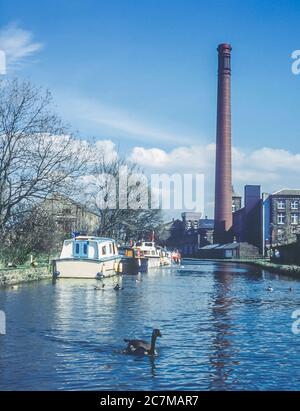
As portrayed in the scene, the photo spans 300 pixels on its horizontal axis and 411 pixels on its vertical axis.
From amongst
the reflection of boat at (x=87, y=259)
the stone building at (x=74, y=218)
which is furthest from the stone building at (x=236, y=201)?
the reflection of boat at (x=87, y=259)

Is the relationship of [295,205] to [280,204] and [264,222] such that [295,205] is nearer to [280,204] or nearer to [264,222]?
[280,204]

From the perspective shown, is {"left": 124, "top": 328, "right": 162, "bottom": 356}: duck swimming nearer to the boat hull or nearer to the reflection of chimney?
the boat hull

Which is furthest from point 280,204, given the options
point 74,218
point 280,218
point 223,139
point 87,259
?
point 87,259

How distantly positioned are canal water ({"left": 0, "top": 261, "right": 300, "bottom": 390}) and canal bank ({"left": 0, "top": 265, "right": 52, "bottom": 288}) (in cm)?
394

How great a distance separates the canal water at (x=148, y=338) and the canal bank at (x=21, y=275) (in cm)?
394

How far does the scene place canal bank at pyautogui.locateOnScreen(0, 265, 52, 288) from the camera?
106 ft

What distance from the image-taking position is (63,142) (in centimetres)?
3481

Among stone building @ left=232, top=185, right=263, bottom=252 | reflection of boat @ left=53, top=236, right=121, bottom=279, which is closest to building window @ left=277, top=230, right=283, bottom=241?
stone building @ left=232, top=185, right=263, bottom=252

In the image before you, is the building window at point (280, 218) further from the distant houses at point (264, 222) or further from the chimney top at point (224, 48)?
the chimney top at point (224, 48)

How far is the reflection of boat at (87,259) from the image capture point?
37.7 meters

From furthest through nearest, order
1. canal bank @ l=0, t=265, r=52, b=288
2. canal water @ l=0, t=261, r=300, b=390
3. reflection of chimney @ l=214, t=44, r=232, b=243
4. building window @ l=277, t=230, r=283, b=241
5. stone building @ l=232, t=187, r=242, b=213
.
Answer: stone building @ l=232, t=187, r=242, b=213, building window @ l=277, t=230, r=283, b=241, reflection of chimney @ l=214, t=44, r=232, b=243, canal bank @ l=0, t=265, r=52, b=288, canal water @ l=0, t=261, r=300, b=390

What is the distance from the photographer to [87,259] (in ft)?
126

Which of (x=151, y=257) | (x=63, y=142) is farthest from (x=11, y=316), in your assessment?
(x=151, y=257)

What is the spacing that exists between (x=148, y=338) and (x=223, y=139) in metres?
68.5
